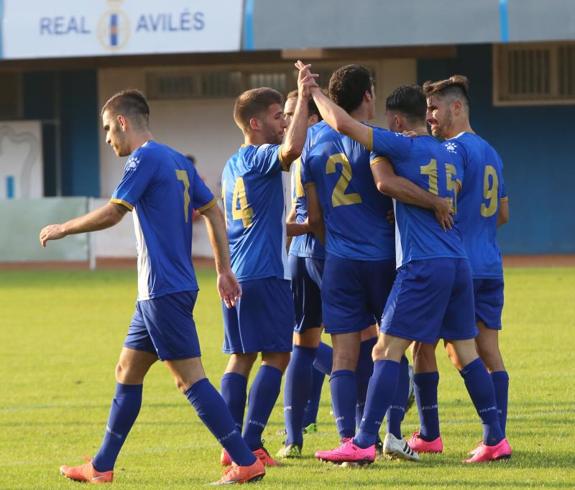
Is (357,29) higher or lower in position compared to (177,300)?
higher

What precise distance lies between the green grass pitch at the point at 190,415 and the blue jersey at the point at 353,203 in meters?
1.17

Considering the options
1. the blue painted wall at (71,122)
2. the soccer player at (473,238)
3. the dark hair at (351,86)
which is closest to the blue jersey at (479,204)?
the soccer player at (473,238)

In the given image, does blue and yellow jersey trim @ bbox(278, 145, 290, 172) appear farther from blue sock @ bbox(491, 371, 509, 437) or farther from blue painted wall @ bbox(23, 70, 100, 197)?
blue painted wall @ bbox(23, 70, 100, 197)

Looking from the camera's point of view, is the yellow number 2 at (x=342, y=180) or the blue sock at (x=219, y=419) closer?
the blue sock at (x=219, y=419)

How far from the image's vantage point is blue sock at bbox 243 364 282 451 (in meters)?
7.47

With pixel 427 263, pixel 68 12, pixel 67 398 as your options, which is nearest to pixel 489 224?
pixel 427 263

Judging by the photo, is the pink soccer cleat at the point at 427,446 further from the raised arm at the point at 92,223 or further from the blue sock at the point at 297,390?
the raised arm at the point at 92,223

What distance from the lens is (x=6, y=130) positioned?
2711cm

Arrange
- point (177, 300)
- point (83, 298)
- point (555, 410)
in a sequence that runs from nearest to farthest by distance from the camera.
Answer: point (177, 300) < point (555, 410) < point (83, 298)

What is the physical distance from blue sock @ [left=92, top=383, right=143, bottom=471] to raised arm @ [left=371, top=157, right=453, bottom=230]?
5.40ft

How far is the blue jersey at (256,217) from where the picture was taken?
24.4ft

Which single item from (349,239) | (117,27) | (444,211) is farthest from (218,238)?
(117,27)

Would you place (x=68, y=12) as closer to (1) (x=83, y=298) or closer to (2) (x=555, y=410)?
(1) (x=83, y=298)

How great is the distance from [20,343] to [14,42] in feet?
37.1
